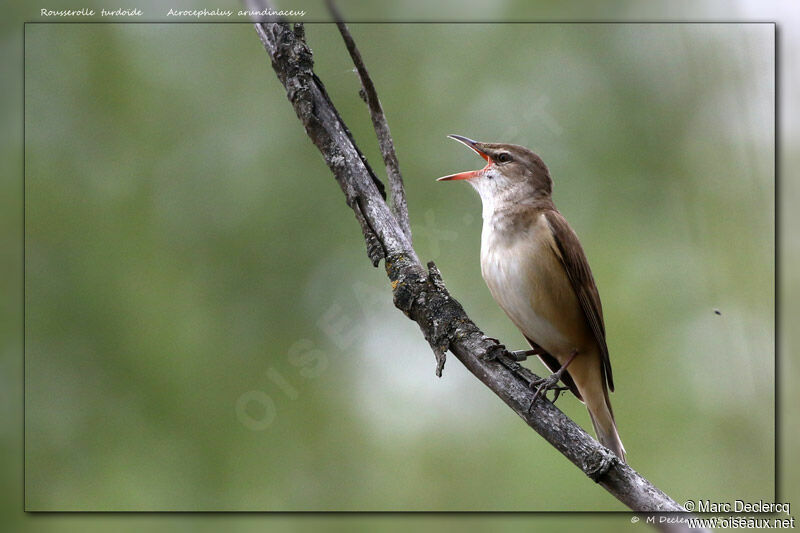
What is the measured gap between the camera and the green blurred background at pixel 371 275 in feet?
9.43

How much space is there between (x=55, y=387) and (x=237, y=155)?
1.31 m

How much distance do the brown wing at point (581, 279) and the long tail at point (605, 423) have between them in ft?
0.30

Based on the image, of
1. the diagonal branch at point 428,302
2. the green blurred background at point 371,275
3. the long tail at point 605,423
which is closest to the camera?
the diagonal branch at point 428,302

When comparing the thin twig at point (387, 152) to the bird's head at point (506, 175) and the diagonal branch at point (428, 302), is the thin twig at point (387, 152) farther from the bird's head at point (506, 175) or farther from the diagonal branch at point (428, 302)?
the bird's head at point (506, 175)

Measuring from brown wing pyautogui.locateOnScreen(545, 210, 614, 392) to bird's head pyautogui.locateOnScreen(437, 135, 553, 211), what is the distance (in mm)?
186

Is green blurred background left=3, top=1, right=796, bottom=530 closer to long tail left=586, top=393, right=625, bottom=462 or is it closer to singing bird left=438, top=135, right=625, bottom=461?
long tail left=586, top=393, right=625, bottom=462

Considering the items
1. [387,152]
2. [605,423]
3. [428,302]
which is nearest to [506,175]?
[387,152]

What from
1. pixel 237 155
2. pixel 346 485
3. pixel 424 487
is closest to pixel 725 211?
pixel 424 487

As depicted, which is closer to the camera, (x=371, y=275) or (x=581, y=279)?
(x=581, y=279)

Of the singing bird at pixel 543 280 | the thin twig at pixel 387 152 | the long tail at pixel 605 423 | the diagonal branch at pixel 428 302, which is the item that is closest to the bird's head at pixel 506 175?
the singing bird at pixel 543 280

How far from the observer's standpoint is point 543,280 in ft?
8.25

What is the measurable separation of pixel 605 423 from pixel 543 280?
60 cm

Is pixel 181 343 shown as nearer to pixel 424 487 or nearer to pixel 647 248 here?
pixel 424 487

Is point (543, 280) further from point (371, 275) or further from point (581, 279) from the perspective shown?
point (371, 275)
